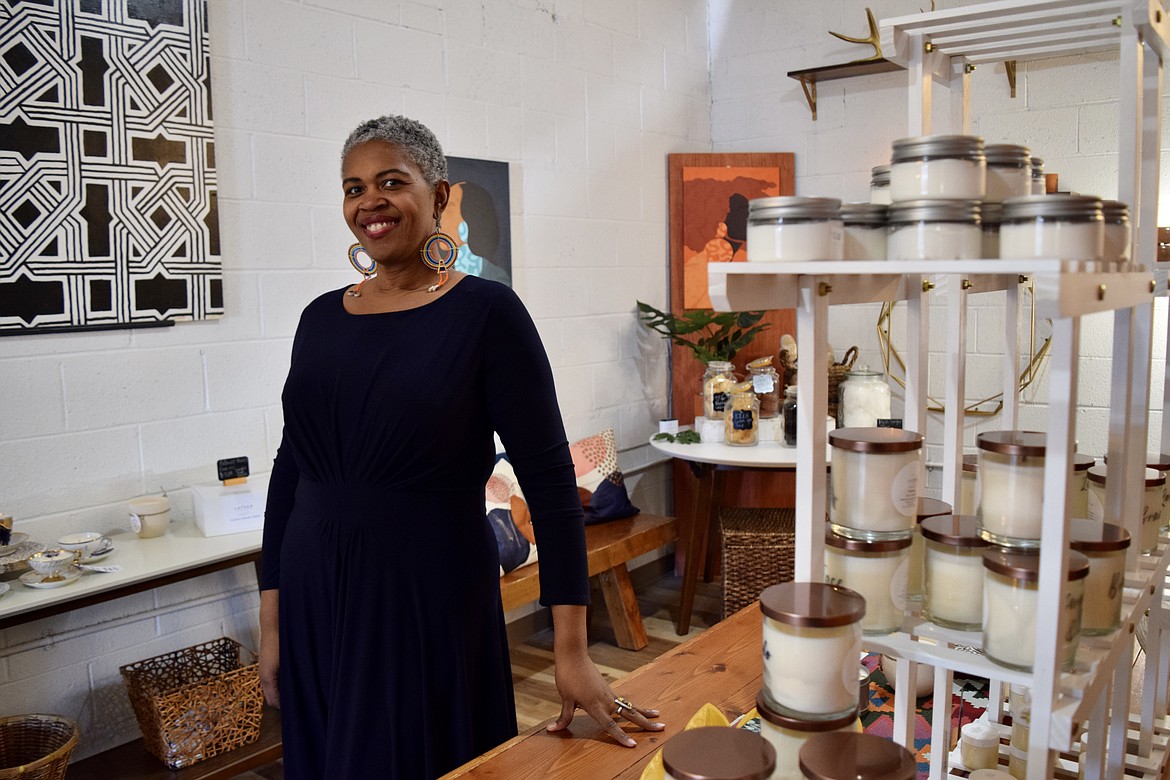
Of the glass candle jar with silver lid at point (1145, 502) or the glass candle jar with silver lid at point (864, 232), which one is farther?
the glass candle jar with silver lid at point (1145, 502)

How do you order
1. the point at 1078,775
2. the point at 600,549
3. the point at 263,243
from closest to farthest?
the point at 1078,775 → the point at 263,243 → the point at 600,549

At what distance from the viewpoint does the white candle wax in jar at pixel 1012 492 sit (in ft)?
3.51

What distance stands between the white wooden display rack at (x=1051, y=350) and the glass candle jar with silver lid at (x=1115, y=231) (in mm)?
37

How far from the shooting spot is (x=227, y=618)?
9.45ft

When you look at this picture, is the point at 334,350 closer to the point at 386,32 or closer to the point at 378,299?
the point at 378,299

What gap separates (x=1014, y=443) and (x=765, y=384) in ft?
9.69

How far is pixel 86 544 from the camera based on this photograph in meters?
2.38

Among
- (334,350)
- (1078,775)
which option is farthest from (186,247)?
(1078,775)

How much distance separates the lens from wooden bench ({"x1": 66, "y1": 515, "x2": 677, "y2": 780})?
245cm

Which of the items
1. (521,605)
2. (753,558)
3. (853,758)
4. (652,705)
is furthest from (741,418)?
(853,758)

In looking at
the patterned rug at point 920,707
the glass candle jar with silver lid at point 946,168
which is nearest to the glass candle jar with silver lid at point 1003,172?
the glass candle jar with silver lid at point 946,168

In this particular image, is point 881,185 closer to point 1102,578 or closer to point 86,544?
point 1102,578

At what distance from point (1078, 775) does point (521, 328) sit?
1130mm

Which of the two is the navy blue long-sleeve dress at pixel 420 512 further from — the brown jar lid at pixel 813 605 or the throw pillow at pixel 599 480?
the throw pillow at pixel 599 480
